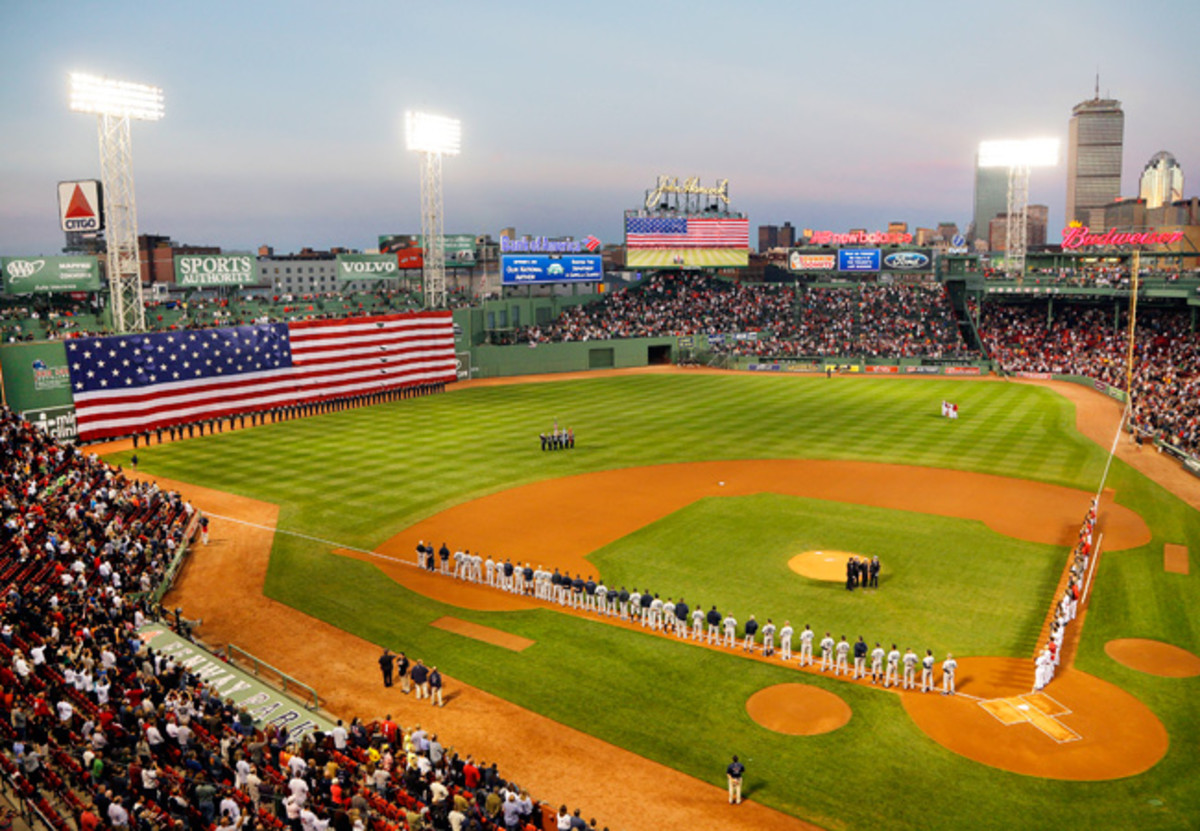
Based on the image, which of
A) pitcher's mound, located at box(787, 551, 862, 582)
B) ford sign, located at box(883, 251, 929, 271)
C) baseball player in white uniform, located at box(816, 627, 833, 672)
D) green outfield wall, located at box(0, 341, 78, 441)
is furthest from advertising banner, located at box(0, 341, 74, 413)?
ford sign, located at box(883, 251, 929, 271)

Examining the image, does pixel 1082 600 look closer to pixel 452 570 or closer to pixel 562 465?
pixel 452 570

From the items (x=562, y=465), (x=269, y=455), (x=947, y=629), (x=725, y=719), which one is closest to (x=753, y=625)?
(x=725, y=719)

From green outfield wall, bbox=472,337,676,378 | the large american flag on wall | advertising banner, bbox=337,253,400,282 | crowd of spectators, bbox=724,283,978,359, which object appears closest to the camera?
the large american flag on wall

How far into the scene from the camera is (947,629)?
2166cm

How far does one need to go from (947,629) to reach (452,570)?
14.9 m

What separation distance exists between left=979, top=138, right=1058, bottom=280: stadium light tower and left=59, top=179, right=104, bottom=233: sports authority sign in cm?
7255

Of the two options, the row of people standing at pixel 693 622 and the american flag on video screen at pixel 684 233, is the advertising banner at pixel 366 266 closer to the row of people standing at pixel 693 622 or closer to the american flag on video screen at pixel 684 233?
the american flag on video screen at pixel 684 233

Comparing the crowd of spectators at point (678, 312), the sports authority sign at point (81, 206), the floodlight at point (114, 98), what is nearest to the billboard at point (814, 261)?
the crowd of spectators at point (678, 312)

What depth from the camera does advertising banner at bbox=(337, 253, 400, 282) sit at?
6812 cm

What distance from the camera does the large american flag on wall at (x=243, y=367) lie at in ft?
150

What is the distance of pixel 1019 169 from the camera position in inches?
3130

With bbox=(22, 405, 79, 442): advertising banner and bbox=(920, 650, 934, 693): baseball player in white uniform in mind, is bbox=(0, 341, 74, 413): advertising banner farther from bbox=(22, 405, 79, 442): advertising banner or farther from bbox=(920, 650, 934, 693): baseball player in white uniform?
bbox=(920, 650, 934, 693): baseball player in white uniform

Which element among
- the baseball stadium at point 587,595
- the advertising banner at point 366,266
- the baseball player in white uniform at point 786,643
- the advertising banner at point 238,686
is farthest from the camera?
the advertising banner at point 366,266

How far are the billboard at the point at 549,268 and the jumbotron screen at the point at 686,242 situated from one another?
4.80 meters
